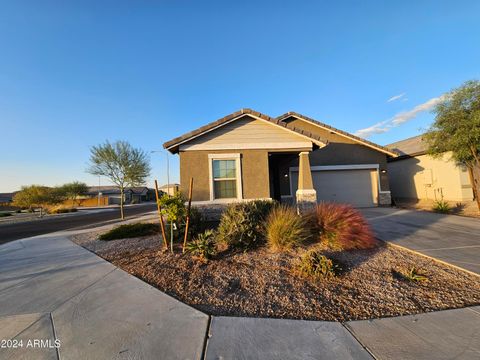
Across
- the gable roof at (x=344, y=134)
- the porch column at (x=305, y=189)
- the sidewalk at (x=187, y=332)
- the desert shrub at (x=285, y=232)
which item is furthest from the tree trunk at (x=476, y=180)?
the sidewalk at (x=187, y=332)

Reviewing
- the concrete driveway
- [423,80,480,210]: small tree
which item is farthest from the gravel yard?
[423,80,480,210]: small tree

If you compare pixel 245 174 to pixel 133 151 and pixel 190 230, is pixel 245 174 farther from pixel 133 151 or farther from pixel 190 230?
pixel 133 151

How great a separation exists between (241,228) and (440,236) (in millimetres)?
6162

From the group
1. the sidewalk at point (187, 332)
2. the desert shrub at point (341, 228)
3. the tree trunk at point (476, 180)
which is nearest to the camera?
the sidewalk at point (187, 332)

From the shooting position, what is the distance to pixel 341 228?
5.71 meters

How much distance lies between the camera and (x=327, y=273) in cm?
391

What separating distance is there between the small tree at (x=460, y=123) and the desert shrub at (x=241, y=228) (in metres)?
10.1

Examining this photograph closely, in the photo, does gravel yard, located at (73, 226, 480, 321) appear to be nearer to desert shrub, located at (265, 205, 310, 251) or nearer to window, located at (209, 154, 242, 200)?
desert shrub, located at (265, 205, 310, 251)

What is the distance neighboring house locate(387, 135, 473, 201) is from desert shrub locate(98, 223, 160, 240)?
1513 centimetres

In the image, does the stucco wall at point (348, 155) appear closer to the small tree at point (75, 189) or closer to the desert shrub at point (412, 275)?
the desert shrub at point (412, 275)

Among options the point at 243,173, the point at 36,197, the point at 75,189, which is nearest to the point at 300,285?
the point at 243,173

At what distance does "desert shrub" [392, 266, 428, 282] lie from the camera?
3.78 metres

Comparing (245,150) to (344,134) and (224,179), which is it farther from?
(344,134)

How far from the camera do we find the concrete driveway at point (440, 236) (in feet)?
15.8
